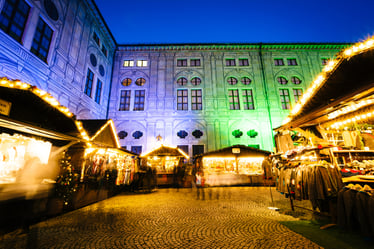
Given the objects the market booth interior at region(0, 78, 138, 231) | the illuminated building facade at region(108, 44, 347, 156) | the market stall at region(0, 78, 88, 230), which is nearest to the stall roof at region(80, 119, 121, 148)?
the market booth interior at region(0, 78, 138, 231)

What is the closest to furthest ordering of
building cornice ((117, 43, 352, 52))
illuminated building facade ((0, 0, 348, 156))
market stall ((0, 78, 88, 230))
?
1. market stall ((0, 78, 88, 230))
2. illuminated building facade ((0, 0, 348, 156))
3. building cornice ((117, 43, 352, 52))

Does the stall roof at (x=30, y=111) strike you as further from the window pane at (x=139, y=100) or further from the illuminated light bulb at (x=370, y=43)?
the window pane at (x=139, y=100)

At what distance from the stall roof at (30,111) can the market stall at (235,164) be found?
10739mm

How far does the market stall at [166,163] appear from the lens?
42.9ft

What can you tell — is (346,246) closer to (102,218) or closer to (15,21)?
(102,218)

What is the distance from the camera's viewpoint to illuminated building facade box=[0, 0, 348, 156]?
49.9 feet

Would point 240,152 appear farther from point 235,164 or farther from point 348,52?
point 348,52

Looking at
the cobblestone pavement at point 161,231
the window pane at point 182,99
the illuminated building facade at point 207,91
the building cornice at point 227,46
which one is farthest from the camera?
the building cornice at point 227,46

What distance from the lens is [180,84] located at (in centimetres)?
1992

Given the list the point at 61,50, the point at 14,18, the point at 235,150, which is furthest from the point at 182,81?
the point at 14,18

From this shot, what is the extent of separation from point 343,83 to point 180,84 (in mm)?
16601

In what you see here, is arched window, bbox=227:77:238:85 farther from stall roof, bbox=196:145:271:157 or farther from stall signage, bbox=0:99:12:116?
stall signage, bbox=0:99:12:116

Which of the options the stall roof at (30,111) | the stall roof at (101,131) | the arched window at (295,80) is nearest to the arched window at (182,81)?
the stall roof at (101,131)

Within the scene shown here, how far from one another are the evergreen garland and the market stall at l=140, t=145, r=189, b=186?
654 cm
